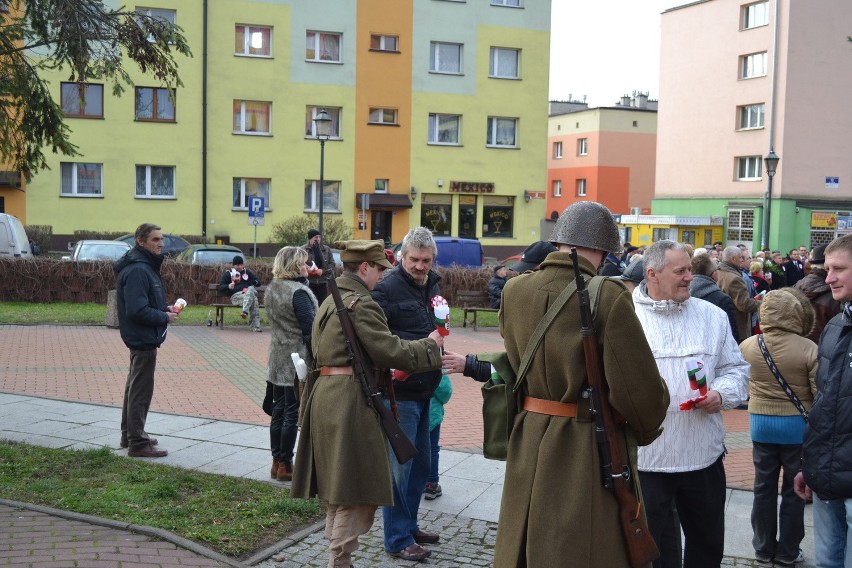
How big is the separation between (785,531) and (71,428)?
693 cm

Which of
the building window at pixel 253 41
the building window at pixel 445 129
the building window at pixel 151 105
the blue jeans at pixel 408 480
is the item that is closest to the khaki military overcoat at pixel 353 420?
the blue jeans at pixel 408 480

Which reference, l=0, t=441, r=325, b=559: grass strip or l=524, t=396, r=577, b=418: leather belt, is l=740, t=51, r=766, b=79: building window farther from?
l=524, t=396, r=577, b=418: leather belt

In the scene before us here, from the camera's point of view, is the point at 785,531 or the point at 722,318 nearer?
the point at 722,318

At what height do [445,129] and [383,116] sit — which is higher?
[383,116]

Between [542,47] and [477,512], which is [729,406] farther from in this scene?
[542,47]

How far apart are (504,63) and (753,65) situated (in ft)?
41.7

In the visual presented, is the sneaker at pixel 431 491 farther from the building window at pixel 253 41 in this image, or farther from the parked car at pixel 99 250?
the building window at pixel 253 41

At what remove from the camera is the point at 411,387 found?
19.1 ft

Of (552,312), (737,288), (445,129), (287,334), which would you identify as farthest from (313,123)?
(552,312)

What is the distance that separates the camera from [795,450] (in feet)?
19.1

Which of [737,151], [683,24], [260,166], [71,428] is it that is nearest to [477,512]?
[71,428]

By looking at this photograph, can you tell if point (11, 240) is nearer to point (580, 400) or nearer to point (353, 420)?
point (353, 420)

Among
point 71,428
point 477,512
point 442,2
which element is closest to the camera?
point 477,512

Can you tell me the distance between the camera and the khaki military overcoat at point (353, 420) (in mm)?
4957
